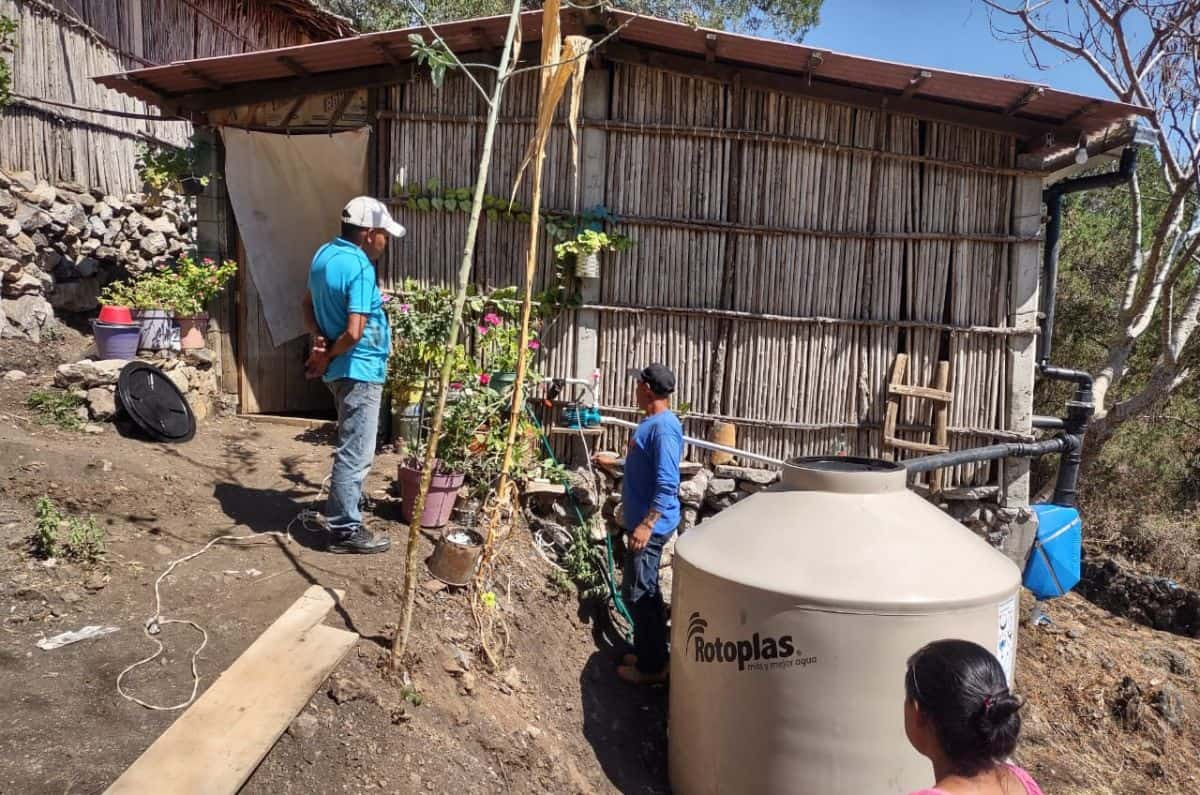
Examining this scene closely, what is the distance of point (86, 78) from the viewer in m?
9.95

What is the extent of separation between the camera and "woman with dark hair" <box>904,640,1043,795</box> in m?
Result: 1.80

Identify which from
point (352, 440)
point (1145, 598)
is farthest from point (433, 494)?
point (1145, 598)

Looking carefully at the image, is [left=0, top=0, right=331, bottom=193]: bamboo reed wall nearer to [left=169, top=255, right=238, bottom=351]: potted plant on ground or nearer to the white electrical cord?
[left=169, top=255, right=238, bottom=351]: potted plant on ground

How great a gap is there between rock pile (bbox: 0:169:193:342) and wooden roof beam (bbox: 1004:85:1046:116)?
8.37m

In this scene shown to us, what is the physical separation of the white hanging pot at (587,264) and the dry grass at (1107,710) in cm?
445

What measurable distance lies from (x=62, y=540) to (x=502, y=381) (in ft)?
10.8

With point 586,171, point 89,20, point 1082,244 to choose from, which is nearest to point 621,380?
point 586,171

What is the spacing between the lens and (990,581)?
357 cm

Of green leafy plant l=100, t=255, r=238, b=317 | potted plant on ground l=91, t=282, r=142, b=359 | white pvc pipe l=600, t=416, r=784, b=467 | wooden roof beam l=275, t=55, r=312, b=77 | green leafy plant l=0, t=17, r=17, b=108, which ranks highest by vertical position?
green leafy plant l=0, t=17, r=17, b=108

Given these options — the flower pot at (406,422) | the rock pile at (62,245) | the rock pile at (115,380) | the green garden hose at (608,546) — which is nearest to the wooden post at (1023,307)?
the green garden hose at (608,546)

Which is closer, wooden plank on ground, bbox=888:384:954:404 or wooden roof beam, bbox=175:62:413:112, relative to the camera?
wooden plank on ground, bbox=888:384:954:404

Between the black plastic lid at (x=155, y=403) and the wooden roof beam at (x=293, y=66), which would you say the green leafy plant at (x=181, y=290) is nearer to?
the black plastic lid at (x=155, y=403)

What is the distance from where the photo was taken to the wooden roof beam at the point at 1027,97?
19.3 ft

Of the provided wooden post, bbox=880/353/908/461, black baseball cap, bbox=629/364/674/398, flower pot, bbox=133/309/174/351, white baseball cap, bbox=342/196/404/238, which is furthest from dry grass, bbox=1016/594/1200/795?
flower pot, bbox=133/309/174/351
